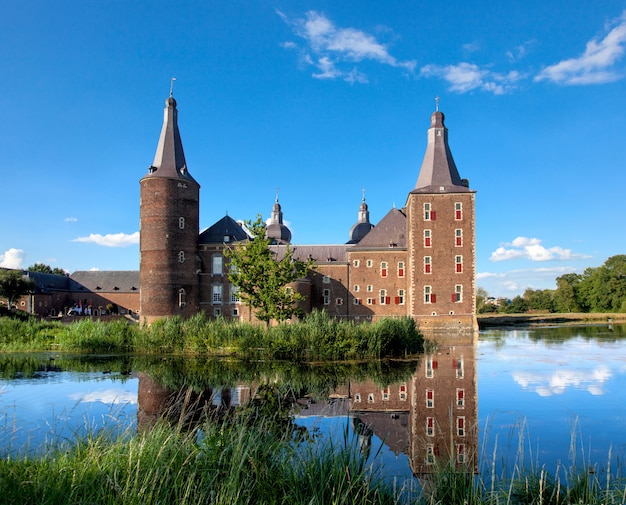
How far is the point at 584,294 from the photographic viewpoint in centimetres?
6900

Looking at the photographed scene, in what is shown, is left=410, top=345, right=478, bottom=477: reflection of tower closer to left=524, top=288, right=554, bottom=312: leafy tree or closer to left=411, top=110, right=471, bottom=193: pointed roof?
left=411, top=110, right=471, bottom=193: pointed roof

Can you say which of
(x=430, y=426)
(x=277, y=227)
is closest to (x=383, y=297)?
(x=277, y=227)

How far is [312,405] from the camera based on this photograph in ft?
34.0

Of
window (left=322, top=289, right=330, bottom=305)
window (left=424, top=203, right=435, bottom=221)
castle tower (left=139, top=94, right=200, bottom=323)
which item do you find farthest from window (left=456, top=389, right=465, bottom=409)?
window (left=322, top=289, right=330, bottom=305)

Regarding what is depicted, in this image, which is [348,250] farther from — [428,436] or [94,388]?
[428,436]

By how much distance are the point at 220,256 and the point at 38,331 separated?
16.1m

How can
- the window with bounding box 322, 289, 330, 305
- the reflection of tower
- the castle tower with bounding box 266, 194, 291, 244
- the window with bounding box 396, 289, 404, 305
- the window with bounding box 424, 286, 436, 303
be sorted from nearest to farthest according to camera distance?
the reflection of tower < the window with bounding box 424, 286, 436, 303 < the window with bounding box 396, 289, 404, 305 < the window with bounding box 322, 289, 330, 305 < the castle tower with bounding box 266, 194, 291, 244

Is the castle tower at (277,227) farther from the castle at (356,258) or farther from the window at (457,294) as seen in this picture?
the window at (457,294)

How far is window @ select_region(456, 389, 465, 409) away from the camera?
10.9m

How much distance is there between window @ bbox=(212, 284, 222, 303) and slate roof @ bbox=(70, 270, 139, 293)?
724 inches

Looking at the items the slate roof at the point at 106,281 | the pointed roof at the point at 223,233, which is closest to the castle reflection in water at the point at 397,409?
the pointed roof at the point at 223,233

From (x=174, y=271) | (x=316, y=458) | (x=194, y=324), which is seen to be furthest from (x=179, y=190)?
(x=316, y=458)

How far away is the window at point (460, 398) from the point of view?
1090 centimetres

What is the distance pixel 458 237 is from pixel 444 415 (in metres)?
28.1
